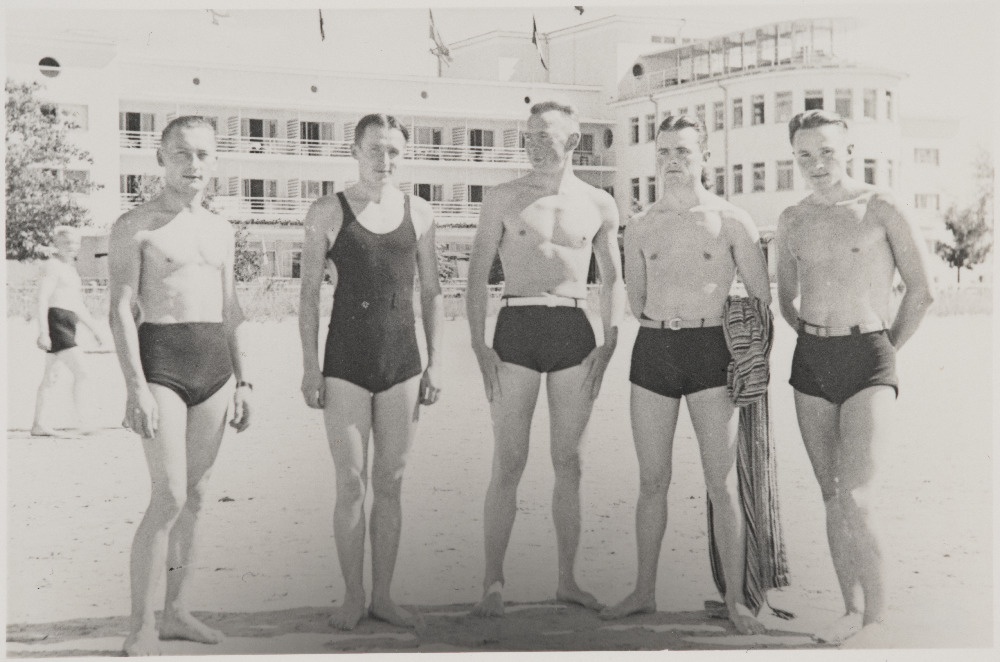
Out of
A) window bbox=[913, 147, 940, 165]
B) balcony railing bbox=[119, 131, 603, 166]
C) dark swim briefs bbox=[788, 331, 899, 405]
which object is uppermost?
balcony railing bbox=[119, 131, 603, 166]

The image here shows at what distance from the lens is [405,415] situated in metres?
5.60

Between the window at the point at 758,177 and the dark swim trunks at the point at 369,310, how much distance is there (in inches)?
92.1

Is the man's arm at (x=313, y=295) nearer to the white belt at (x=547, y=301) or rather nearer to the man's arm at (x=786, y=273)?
the white belt at (x=547, y=301)

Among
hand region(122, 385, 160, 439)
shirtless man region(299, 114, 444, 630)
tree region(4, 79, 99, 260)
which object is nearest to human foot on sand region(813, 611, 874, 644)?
shirtless man region(299, 114, 444, 630)

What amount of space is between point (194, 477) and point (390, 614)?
3.64 feet

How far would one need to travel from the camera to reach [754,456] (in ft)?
19.8

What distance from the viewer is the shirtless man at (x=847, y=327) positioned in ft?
18.4

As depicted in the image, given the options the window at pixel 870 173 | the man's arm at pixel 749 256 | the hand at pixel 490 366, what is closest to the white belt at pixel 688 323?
the man's arm at pixel 749 256

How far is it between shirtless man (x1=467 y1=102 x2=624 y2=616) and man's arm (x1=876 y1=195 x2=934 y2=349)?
4.03ft

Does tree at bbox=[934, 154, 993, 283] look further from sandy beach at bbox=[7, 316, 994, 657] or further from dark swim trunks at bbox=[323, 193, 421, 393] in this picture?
dark swim trunks at bbox=[323, 193, 421, 393]

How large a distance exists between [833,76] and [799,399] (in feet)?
7.29

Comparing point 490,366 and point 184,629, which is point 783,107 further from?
point 184,629

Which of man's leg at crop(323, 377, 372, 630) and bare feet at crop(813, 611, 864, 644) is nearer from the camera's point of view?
man's leg at crop(323, 377, 372, 630)

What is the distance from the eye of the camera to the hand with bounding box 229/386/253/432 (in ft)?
18.3
